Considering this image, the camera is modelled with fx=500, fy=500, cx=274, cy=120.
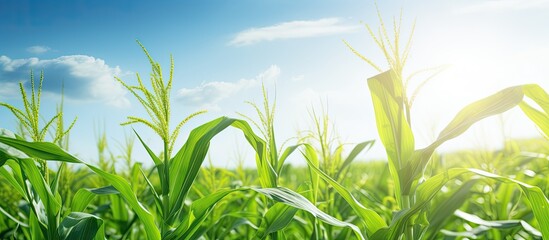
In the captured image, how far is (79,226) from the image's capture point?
1.60m

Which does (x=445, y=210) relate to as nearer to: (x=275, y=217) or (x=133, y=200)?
(x=275, y=217)

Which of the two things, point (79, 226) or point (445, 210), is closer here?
point (79, 226)

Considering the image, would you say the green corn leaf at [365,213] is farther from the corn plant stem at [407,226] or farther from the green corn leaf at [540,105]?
the green corn leaf at [540,105]

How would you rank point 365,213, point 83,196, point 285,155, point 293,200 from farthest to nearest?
point 285,155, point 83,196, point 365,213, point 293,200

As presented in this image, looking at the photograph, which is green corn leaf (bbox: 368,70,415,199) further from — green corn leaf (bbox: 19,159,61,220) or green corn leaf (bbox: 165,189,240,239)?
green corn leaf (bbox: 19,159,61,220)

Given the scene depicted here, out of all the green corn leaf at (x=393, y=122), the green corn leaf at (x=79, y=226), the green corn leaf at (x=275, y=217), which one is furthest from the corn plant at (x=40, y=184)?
the green corn leaf at (x=393, y=122)

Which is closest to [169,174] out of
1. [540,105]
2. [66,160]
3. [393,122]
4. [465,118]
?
[66,160]

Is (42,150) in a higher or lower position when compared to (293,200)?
higher

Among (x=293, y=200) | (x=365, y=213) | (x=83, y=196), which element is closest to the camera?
(x=293, y=200)

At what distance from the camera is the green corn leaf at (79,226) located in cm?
152

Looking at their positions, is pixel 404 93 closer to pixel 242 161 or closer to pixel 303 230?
pixel 303 230

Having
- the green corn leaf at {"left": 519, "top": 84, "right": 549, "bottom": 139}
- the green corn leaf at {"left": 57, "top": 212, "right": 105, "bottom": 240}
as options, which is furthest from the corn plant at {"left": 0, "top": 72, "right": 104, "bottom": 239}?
the green corn leaf at {"left": 519, "top": 84, "right": 549, "bottom": 139}

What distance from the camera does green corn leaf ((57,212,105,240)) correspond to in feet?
4.98

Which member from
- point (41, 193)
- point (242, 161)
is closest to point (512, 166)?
point (242, 161)
